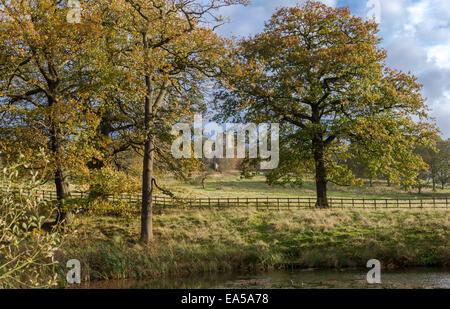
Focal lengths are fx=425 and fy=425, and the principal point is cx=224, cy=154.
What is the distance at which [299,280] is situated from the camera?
15.8 m

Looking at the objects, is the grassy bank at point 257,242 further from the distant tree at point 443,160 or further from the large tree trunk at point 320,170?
the distant tree at point 443,160

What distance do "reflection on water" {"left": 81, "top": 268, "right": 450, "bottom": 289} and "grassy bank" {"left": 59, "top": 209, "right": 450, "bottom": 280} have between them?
1.11 meters

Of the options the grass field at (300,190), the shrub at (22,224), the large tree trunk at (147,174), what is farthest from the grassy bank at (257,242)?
the grass field at (300,190)

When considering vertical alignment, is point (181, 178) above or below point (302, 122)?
below

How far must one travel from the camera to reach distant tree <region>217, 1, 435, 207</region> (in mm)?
27062

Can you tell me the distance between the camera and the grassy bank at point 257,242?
1805 cm

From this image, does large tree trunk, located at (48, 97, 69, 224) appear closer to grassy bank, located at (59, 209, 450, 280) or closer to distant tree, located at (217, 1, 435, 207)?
grassy bank, located at (59, 209, 450, 280)

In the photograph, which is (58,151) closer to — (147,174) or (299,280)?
(147,174)

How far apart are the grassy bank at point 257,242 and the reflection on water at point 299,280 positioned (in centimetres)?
111

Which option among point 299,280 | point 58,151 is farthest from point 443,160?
point 58,151
